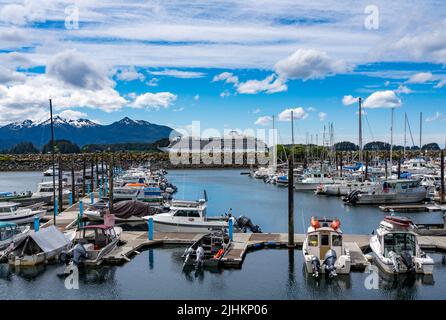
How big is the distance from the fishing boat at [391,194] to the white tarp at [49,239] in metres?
38.5

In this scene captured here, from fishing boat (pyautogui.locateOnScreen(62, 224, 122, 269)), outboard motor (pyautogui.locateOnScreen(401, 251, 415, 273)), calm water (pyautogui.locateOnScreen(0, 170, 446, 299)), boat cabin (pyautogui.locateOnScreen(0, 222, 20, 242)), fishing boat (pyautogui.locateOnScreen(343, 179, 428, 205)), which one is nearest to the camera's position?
calm water (pyautogui.locateOnScreen(0, 170, 446, 299))

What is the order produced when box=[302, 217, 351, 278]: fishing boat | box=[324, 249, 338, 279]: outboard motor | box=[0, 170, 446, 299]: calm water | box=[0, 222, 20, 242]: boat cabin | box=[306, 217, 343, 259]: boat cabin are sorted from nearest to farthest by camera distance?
box=[0, 170, 446, 299]: calm water
box=[324, 249, 338, 279]: outboard motor
box=[302, 217, 351, 278]: fishing boat
box=[306, 217, 343, 259]: boat cabin
box=[0, 222, 20, 242]: boat cabin

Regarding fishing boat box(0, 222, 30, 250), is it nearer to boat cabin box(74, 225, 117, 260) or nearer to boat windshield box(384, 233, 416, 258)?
boat cabin box(74, 225, 117, 260)

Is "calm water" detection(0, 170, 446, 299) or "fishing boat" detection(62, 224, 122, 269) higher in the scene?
"fishing boat" detection(62, 224, 122, 269)

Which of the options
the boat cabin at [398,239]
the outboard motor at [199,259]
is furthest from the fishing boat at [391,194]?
the outboard motor at [199,259]

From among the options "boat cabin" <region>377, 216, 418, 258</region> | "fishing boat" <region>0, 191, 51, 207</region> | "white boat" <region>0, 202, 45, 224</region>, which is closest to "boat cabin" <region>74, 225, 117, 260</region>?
"white boat" <region>0, 202, 45, 224</region>

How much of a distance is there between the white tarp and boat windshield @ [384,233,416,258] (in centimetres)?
1761

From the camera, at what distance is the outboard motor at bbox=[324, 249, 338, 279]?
2358 centimetres

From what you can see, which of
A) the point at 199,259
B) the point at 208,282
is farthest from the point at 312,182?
the point at 208,282

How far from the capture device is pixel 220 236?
29.0m

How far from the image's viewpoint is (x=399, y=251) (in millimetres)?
24734

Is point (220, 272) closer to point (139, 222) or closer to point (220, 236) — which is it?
point (220, 236)

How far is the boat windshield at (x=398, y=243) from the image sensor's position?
967 inches

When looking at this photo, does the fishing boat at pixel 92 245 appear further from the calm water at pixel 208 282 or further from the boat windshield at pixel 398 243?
the boat windshield at pixel 398 243
